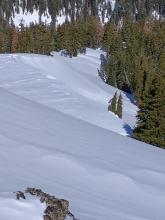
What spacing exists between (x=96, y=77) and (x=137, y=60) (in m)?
7.84

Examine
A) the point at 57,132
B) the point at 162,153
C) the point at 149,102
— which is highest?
the point at 57,132

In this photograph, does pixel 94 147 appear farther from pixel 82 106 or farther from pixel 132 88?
pixel 132 88

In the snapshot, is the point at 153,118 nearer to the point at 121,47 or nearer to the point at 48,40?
the point at 121,47

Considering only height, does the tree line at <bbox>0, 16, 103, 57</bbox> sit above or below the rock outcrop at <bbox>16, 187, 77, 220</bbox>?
below

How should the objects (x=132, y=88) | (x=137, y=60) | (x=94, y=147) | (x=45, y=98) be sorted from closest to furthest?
(x=94, y=147) < (x=45, y=98) < (x=132, y=88) < (x=137, y=60)

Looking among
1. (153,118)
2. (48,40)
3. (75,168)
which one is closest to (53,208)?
(75,168)

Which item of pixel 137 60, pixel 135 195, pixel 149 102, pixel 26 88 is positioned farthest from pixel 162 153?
pixel 137 60

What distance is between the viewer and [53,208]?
624 centimetres

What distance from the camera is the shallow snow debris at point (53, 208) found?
6109mm

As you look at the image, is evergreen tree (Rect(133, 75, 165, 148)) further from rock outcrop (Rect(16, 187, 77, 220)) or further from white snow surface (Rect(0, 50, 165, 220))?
rock outcrop (Rect(16, 187, 77, 220))

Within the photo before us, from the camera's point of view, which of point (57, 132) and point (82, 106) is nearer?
point (57, 132)

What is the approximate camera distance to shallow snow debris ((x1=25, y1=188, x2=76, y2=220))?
6.11 m

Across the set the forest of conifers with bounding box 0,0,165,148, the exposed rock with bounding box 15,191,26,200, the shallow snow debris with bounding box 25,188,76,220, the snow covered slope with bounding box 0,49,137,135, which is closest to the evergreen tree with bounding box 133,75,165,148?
the forest of conifers with bounding box 0,0,165,148

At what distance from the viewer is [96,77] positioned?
80438 millimetres
